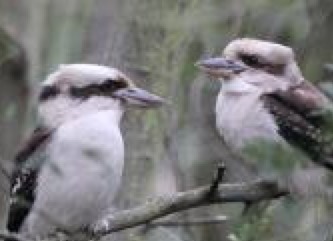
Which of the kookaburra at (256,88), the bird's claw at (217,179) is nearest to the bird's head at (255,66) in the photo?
the kookaburra at (256,88)

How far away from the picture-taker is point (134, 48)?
543 cm

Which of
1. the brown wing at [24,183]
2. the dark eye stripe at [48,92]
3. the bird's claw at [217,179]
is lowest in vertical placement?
the brown wing at [24,183]

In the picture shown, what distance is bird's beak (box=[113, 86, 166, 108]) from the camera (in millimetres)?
4617

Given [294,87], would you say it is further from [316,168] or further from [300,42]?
[316,168]

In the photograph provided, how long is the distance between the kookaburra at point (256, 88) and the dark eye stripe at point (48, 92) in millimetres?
496

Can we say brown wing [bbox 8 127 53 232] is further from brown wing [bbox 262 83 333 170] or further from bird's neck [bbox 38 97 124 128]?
brown wing [bbox 262 83 333 170]

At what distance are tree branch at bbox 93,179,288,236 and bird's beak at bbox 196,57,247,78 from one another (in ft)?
1.87

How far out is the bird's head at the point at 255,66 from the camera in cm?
477

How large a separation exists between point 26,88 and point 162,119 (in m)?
2.41

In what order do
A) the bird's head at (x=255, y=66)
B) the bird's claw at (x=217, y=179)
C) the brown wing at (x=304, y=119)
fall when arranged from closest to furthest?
the brown wing at (x=304, y=119)
the bird's claw at (x=217, y=179)
the bird's head at (x=255, y=66)

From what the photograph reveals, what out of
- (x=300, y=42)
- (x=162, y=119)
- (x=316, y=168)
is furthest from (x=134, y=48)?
(x=316, y=168)

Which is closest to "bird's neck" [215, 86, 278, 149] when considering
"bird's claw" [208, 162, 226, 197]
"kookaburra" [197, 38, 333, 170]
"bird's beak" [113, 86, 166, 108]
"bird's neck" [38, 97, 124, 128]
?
"kookaburra" [197, 38, 333, 170]

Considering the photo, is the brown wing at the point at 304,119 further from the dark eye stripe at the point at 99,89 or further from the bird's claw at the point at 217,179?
the dark eye stripe at the point at 99,89

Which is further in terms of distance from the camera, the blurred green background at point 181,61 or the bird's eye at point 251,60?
the bird's eye at point 251,60
